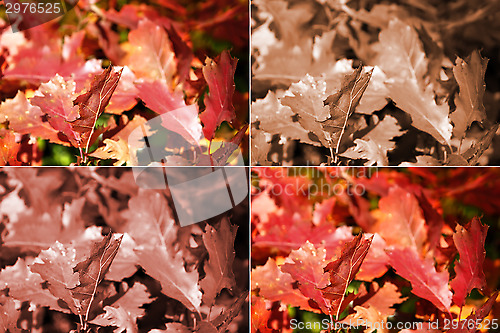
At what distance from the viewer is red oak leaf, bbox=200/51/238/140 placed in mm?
248

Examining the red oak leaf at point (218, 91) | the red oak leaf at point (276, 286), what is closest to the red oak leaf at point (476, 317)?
the red oak leaf at point (276, 286)

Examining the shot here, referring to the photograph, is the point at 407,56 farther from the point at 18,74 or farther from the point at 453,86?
the point at 18,74

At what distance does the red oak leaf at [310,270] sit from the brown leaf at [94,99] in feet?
0.51

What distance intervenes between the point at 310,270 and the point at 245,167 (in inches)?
4.3

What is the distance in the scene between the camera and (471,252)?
27 cm

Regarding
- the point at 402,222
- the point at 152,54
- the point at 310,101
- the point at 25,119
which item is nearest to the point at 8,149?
the point at 25,119

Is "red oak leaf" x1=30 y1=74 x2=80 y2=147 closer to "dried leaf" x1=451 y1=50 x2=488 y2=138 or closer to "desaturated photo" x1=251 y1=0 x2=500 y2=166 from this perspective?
"desaturated photo" x1=251 y1=0 x2=500 y2=166

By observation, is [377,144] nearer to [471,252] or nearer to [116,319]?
[471,252]

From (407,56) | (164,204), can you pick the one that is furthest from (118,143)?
(407,56)

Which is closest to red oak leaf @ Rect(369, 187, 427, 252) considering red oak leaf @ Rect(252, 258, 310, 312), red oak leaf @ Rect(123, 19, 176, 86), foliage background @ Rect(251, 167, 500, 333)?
foliage background @ Rect(251, 167, 500, 333)

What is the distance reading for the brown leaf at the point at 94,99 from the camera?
8.7 inches

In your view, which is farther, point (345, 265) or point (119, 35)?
point (119, 35)

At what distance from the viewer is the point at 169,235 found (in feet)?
1.03

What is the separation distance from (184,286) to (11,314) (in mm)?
154
